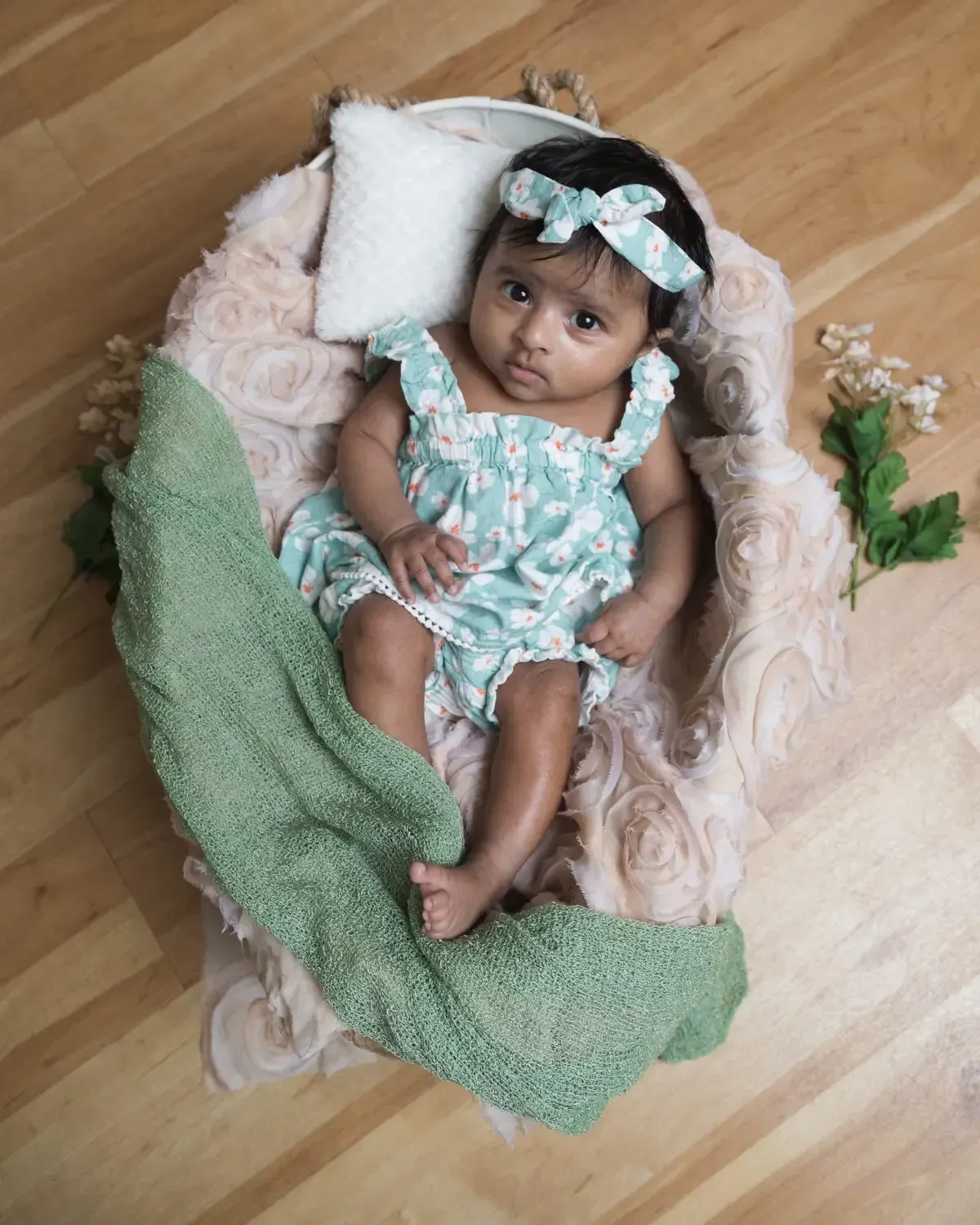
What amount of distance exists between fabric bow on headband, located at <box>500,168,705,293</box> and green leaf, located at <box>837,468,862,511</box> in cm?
40

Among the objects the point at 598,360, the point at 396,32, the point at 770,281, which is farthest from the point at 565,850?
the point at 396,32

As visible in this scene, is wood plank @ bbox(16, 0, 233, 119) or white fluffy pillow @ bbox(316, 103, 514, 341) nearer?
white fluffy pillow @ bbox(316, 103, 514, 341)

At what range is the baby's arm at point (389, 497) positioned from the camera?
1.02 m

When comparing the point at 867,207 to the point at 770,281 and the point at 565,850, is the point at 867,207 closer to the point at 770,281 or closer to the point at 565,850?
the point at 770,281

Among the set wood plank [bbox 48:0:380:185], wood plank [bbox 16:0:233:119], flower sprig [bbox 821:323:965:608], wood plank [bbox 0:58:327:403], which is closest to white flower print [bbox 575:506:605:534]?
flower sprig [bbox 821:323:965:608]

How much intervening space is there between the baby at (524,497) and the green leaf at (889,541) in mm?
294

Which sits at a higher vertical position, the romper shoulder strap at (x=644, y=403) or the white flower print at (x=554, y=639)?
the romper shoulder strap at (x=644, y=403)

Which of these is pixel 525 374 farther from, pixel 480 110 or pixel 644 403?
pixel 480 110

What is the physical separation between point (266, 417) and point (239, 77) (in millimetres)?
634

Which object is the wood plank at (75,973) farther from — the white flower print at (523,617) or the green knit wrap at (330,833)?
the white flower print at (523,617)

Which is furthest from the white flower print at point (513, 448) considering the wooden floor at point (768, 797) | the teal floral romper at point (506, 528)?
the wooden floor at point (768, 797)

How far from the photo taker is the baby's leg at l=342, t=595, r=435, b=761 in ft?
3.34

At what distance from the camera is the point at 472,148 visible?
1131 mm

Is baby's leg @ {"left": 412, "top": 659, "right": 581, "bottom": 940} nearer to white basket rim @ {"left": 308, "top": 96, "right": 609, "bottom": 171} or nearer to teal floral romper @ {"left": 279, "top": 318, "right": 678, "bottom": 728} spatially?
teal floral romper @ {"left": 279, "top": 318, "right": 678, "bottom": 728}
